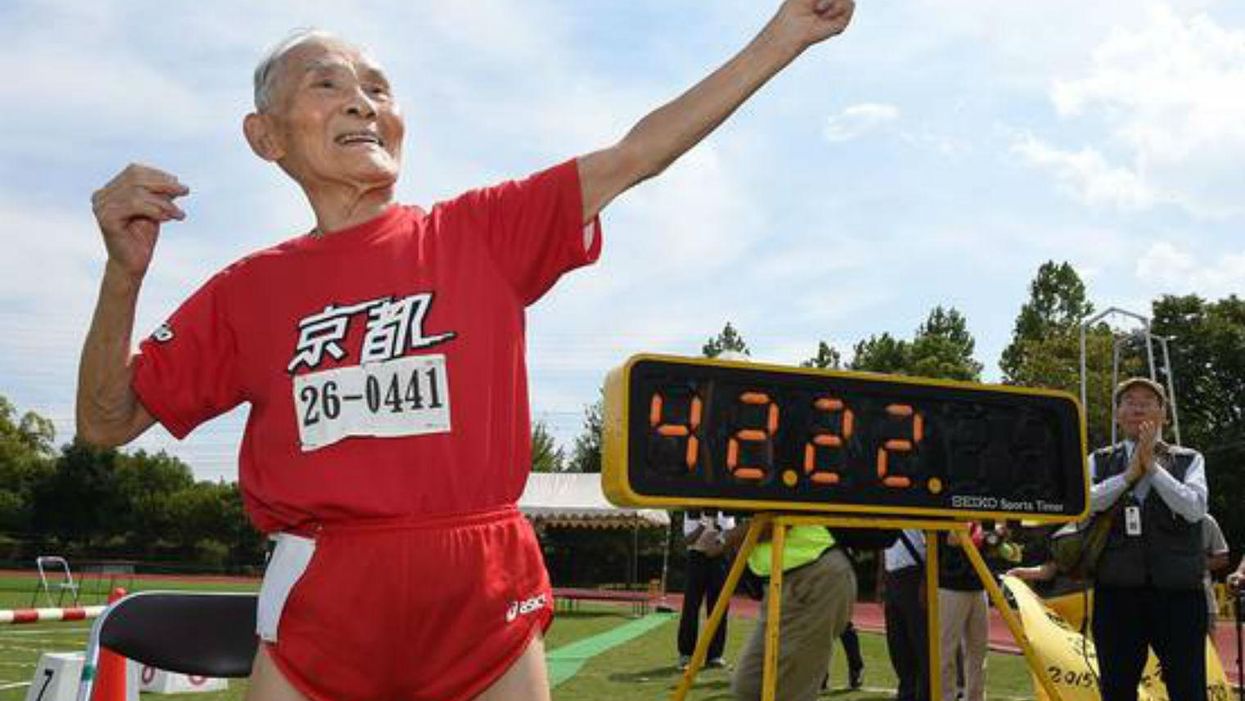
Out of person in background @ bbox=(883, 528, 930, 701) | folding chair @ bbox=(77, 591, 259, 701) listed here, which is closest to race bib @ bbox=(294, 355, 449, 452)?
folding chair @ bbox=(77, 591, 259, 701)

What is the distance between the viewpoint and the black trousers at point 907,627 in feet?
26.7

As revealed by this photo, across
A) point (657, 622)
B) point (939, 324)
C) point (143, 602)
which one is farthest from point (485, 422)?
point (939, 324)

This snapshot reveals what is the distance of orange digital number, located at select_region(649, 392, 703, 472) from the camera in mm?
4055

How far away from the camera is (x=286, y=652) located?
6.78 feet

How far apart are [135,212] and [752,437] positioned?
2452mm

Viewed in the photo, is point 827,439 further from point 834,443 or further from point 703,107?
point 703,107

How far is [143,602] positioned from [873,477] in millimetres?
2456

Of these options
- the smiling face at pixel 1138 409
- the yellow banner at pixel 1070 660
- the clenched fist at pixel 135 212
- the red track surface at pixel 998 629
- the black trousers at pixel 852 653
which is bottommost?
the red track surface at pixel 998 629

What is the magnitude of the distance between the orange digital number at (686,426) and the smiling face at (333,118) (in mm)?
1789

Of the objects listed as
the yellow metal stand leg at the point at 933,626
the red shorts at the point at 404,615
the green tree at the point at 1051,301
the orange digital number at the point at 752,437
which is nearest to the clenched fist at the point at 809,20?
the red shorts at the point at 404,615

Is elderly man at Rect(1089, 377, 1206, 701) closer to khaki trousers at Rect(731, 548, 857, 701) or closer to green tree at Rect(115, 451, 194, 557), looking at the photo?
khaki trousers at Rect(731, 548, 857, 701)

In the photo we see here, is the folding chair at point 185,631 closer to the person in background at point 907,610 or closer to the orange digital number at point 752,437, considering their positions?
the orange digital number at point 752,437

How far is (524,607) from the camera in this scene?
2088 millimetres

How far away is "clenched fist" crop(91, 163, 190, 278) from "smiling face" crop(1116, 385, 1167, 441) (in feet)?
17.9
